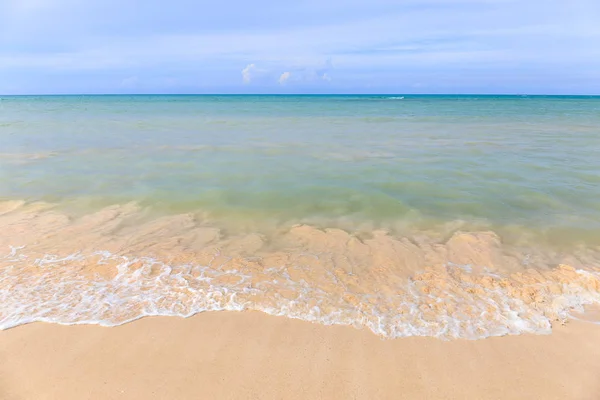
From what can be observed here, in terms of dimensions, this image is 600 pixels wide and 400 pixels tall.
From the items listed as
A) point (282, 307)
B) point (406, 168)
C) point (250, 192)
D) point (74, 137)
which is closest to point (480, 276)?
point (282, 307)

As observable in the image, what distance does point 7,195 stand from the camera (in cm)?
816

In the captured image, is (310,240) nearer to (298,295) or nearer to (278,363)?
(298,295)

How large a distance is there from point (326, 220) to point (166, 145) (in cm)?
1006

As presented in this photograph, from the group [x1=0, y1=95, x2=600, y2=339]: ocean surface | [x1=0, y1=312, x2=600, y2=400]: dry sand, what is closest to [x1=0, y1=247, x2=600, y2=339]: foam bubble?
[x1=0, y1=95, x2=600, y2=339]: ocean surface

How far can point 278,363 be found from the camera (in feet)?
11.5

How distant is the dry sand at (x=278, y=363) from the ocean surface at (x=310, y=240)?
0.69 ft

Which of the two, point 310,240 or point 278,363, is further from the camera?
point 310,240

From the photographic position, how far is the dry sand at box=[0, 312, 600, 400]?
3.21 m

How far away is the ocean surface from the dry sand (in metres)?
0.21

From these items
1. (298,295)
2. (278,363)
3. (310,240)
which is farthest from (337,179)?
(278,363)

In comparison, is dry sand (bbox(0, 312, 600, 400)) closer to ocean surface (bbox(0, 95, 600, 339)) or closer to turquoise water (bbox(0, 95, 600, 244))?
ocean surface (bbox(0, 95, 600, 339))

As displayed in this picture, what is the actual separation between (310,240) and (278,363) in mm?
2672

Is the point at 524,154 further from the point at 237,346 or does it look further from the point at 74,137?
the point at 74,137

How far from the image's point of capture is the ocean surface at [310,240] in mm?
4328
